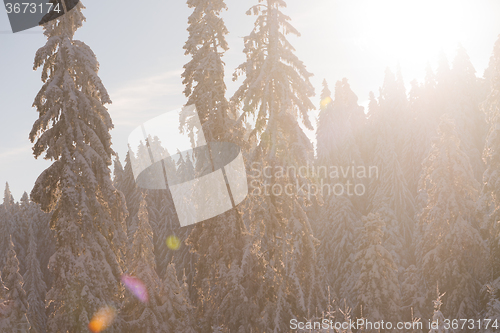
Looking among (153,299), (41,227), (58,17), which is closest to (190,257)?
(153,299)

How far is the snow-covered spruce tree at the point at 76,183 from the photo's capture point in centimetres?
1370

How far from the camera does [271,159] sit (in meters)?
13.7

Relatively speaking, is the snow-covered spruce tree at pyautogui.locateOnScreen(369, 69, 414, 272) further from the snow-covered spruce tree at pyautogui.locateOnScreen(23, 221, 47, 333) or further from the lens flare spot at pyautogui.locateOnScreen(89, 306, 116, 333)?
A: the snow-covered spruce tree at pyautogui.locateOnScreen(23, 221, 47, 333)

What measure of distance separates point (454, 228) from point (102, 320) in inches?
731

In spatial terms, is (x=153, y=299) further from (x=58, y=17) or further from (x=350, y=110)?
(x=350, y=110)

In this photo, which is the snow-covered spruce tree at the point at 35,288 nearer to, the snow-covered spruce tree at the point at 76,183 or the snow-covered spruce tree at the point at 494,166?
the snow-covered spruce tree at the point at 76,183

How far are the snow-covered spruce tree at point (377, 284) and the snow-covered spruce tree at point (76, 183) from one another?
14.7m

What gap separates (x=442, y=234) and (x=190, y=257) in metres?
23.3

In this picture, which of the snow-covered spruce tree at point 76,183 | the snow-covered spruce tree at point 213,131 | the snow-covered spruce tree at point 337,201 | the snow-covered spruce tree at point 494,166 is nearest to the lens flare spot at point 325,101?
the snow-covered spruce tree at point 337,201

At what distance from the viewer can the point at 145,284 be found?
19594 mm

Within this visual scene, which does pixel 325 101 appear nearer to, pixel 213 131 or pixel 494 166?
pixel 494 166

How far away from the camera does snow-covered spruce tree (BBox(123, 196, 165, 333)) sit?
19.3 m

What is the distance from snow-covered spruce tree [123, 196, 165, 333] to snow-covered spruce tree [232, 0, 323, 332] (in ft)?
26.5

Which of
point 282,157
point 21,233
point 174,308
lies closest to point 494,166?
point 282,157
